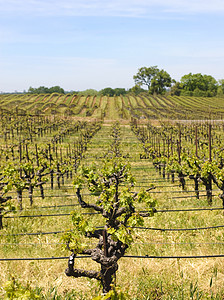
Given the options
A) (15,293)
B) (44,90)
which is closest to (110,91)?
(44,90)

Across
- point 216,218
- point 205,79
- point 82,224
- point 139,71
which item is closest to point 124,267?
point 82,224

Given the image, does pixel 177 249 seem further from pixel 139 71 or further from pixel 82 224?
pixel 139 71

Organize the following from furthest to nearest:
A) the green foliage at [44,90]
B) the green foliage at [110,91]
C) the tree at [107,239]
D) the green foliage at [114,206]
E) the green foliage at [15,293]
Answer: the green foliage at [110,91] → the green foliage at [44,90] → the green foliage at [114,206] → the tree at [107,239] → the green foliage at [15,293]

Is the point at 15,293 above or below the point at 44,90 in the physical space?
below

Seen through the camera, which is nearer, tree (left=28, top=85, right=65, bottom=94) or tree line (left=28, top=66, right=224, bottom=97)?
tree line (left=28, top=66, right=224, bottom=97)

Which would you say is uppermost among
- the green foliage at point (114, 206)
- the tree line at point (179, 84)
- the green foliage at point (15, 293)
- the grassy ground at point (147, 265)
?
the tree line at point (179, 84)

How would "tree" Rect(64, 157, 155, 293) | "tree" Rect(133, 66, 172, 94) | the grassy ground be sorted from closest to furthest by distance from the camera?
1. "tree" Rect(64, 157, 155, 293)
2. the grassy ground
3. "tree" Rect(133, 66, 172, 94)

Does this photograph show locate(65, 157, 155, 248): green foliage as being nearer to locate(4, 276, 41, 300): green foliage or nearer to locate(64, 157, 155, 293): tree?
locate(64, 157, 155, 293): tree

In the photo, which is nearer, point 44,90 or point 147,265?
point 147,265

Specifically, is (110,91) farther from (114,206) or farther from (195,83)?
(114,206)

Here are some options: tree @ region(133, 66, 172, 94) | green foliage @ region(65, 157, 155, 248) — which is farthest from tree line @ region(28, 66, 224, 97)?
green foliage @ region(65, 157, 155, 248)

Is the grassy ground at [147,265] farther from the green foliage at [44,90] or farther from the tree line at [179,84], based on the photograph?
the green foliage at [44,90]

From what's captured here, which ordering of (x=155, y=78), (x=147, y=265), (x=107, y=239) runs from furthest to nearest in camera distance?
(x=155, y=78)
(x=147, y=265)
(x=107, y=239)

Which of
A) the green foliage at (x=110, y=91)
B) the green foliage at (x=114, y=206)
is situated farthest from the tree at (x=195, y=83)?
the green foliage at (x=114, y=206)
